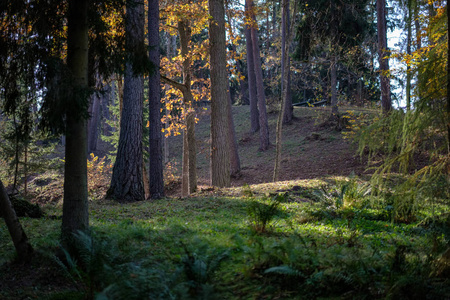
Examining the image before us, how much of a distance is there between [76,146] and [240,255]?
8.88 feet

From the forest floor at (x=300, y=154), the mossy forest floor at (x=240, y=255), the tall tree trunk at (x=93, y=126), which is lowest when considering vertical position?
the mossy forest floor at (x=240, y=255)

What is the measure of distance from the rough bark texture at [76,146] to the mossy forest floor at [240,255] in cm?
39

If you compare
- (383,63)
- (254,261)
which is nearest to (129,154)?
(254,261)

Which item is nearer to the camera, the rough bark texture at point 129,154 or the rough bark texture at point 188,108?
the rough bark texture at point 129,154

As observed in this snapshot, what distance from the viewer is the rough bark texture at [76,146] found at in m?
4.88

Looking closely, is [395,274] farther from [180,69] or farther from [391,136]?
[180,69]

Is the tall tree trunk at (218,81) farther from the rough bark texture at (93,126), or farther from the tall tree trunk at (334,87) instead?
the rough bark texture at (93,126)

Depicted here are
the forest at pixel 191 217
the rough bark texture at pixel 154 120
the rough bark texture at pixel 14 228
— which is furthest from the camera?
the rough bark texture at pixel 154 120

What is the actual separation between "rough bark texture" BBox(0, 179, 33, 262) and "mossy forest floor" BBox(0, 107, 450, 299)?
175 mm

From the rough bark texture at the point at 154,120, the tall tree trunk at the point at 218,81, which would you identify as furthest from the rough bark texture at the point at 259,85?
the rough bark texture at the point at 154,120

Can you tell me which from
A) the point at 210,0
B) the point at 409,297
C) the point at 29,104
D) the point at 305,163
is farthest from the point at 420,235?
the point at 305,163

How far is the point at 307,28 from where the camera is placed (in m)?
20.6

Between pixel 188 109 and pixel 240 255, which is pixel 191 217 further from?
pixel 188 109

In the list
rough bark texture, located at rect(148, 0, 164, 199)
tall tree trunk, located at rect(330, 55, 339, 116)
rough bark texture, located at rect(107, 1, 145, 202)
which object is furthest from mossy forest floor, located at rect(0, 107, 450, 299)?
tall tree trunk, located at rect(330, 55, 339, 116)
